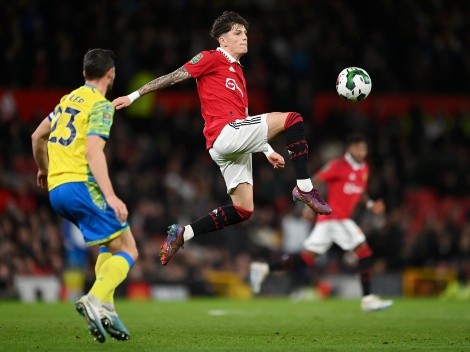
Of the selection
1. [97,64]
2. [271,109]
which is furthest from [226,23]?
[271,109]

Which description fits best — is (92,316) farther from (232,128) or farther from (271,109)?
(271,109)

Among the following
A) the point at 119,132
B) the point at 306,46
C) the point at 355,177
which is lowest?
the point at 355,177

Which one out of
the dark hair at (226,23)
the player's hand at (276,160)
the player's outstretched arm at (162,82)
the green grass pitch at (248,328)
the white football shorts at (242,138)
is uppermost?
the dark hair at (226,23)

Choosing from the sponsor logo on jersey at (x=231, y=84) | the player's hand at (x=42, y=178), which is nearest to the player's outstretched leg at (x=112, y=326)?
the player's hand at (x=42, y=178)

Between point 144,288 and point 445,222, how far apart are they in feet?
20.8


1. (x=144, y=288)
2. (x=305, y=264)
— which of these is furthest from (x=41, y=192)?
(x=305, y=264)

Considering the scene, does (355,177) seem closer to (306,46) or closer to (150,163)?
(150,163)

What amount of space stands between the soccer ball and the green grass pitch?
7.82 feet

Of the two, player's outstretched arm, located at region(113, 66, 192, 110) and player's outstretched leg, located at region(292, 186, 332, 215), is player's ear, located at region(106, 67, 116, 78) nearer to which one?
player's outstretched arm, located at region(113, 66, 192, 110)

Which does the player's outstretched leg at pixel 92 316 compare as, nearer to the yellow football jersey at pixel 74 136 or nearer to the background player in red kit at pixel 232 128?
the yellow football jersey at pixel 74 136

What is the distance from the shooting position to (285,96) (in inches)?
805

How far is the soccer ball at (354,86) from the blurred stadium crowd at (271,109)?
8.07 meters

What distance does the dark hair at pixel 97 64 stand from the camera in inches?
308

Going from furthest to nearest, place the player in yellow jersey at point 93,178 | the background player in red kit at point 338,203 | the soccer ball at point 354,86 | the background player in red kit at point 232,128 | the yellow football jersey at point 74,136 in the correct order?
the background player in red kit at point 338,203, the soccer ball at point 354,86, the background player in red kit at point 232,128, the yellow football jersey at point 74,136, the player in yellow jersey at point 93,178
